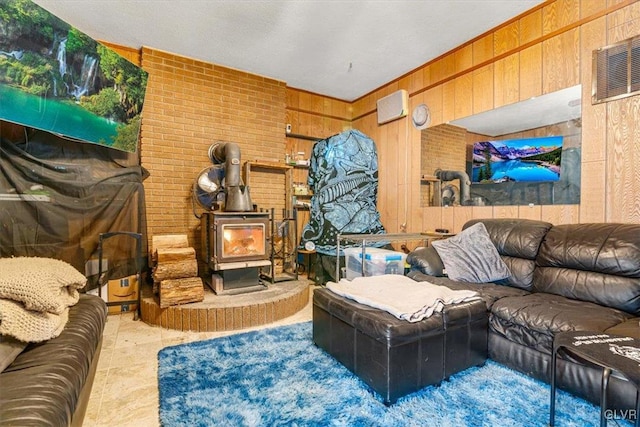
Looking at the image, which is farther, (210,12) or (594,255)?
(210,12)

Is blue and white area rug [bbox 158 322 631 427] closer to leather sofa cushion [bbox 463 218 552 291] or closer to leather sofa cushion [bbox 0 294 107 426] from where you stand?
→ leather sofa cushion [bbox 0 294 107 426]

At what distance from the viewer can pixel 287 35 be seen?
3193 millimetres

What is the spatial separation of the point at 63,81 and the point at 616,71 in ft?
14.0

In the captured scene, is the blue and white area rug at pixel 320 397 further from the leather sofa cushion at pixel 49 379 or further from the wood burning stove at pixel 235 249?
the wood burning stove at pixel 235 249

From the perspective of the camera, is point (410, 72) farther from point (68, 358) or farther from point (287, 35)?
point (68, 358)

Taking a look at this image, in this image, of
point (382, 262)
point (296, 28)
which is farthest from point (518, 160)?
point (296, 28)

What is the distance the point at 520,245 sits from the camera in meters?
2.45

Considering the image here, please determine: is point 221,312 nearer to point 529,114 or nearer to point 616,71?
point 529,114

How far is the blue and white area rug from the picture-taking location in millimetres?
1458

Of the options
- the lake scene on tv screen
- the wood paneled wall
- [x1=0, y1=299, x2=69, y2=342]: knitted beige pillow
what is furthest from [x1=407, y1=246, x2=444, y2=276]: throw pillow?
[x1=0, y1=299, x2=69, y2=342]: knitted beige pillow

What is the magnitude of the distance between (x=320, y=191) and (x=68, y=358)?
3.14 m

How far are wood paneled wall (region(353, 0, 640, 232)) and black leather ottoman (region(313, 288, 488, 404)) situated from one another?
145 cm

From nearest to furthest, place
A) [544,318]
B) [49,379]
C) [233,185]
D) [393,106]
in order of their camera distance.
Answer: [49,379], [544,318], [233,185], [393,106]

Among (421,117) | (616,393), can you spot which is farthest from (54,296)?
(421,117)
